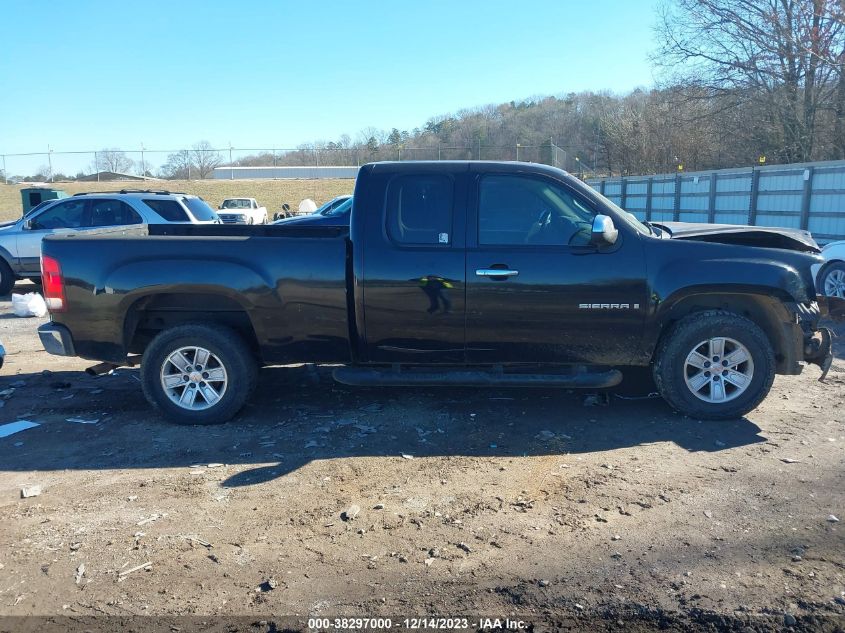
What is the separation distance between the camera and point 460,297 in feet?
17.0

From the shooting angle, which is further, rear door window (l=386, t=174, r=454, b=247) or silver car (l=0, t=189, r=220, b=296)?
silver car (l=0, t=189, r=220, b=296)

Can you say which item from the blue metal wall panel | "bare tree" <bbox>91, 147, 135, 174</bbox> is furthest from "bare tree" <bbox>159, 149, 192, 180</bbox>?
the blue metal wall panel

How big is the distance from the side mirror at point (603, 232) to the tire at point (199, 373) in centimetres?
292

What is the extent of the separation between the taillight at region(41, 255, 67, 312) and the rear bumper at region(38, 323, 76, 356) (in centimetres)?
16

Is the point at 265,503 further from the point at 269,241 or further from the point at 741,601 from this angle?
the point at 741,601

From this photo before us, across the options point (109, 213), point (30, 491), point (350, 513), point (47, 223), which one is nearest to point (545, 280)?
point (350, 513)

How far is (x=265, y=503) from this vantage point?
411cm

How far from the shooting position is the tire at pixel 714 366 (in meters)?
5.22

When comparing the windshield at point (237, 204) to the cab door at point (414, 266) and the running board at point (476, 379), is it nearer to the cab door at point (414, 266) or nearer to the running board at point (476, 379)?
the cab door at point (414, 266)

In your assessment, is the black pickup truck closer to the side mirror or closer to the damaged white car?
the side mirror

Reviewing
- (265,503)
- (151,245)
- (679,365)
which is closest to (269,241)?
(151,245)

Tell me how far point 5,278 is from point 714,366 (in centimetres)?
1286

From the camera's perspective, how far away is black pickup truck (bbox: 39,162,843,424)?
17.0 feet

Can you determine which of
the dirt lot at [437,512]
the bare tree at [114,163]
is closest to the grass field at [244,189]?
the bare tree at [114,163]
